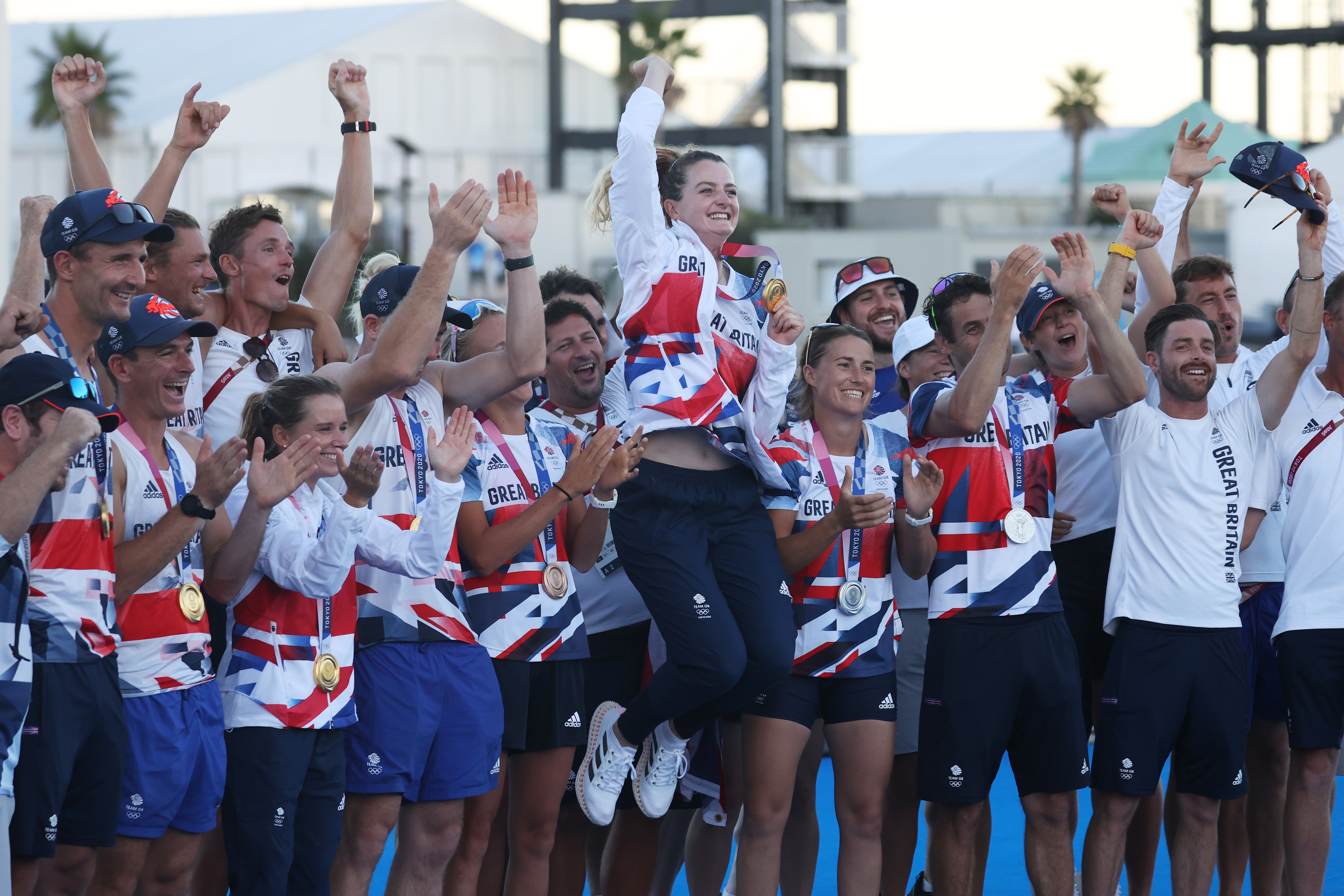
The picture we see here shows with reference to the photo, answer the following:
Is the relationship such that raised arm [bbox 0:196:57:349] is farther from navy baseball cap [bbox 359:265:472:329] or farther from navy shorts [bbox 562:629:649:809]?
navy shorts [bbox 562:629:649:809]

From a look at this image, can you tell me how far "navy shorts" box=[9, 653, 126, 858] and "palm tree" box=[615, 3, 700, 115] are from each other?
37.1m

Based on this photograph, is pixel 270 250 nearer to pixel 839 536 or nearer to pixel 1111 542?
pixel 839 536

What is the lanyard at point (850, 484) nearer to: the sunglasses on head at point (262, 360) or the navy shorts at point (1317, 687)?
the navy shorts at point (1317, 687)

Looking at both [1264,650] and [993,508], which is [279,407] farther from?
[1264,650]

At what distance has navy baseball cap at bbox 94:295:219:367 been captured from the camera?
405cm

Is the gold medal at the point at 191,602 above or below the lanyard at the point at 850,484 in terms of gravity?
below

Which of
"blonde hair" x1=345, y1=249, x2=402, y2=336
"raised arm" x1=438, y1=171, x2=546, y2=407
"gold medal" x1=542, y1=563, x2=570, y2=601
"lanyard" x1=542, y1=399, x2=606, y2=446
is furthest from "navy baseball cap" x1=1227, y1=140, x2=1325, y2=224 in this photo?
"blonde hair" x1=345, y1=249, x2=402, y2=336

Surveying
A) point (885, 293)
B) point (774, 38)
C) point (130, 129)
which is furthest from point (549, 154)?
point (885, 293)

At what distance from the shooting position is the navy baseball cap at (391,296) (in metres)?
4.93

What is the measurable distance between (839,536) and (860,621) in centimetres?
30

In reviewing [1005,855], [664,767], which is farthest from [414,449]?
[1005,855]

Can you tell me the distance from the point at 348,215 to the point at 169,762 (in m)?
2.32

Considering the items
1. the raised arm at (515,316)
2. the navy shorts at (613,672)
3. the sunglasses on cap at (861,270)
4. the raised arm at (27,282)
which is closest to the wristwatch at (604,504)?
the raised arm at (515,316)

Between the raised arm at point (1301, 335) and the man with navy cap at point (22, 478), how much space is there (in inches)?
155
